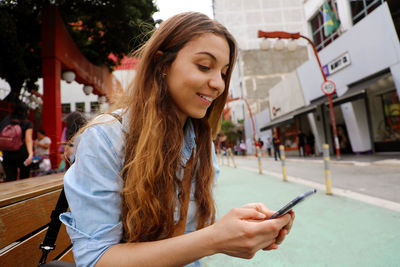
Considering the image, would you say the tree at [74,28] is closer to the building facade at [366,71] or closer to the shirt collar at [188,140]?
the shirt collar at [188,140]

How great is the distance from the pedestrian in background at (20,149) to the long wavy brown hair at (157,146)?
3230 millimetres

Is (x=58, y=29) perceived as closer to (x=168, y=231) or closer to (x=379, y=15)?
(x=168, y=231)

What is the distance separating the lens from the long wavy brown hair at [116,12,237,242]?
34.8 inches

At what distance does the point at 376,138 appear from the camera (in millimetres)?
12312

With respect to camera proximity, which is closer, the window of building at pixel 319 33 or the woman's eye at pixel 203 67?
the woman's eye at pixel 203 67

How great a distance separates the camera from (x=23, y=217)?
1068mm

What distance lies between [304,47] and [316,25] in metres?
18.1

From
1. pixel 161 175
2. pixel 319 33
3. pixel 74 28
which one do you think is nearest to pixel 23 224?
pixel 161 175

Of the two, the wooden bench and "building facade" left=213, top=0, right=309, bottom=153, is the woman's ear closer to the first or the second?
the wooden bench

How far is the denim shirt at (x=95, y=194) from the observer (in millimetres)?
785

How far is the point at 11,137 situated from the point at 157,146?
11.5ft

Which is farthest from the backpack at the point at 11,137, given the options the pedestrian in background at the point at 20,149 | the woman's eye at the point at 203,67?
the woman's eye at the point at 203,67

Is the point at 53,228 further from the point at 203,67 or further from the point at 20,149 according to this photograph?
the point at 20,149


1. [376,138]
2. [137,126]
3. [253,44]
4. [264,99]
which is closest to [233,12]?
[253,44]
